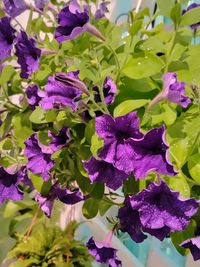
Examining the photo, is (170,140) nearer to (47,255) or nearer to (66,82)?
(66,82)

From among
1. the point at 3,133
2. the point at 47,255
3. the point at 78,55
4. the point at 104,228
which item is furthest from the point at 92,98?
the point at 104,228

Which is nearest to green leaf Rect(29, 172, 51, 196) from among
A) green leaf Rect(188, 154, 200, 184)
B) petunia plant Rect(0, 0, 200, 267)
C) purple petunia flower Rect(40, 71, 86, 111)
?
petunia plant Rect(0, 0, 200, 267)

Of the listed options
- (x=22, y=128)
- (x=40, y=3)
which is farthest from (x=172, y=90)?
(x=40, y=3)

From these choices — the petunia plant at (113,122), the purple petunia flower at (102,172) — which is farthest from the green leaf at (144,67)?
the purple petunia flower at (102,172)

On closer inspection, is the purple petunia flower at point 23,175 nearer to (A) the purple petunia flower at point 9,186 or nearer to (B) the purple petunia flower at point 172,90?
(A) the purple petunia flower at point 9,186

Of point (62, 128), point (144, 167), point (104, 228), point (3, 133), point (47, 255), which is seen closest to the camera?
point (144, 167)

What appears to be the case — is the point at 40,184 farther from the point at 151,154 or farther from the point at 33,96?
the point at 151,154

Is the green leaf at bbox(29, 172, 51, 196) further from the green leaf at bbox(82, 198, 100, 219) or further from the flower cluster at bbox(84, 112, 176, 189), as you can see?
the flower cluster at bbox(84, 112, 176, 189)

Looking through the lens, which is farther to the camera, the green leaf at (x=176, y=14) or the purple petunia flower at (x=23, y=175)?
the purple petunia flower at (x=23, y=175)
